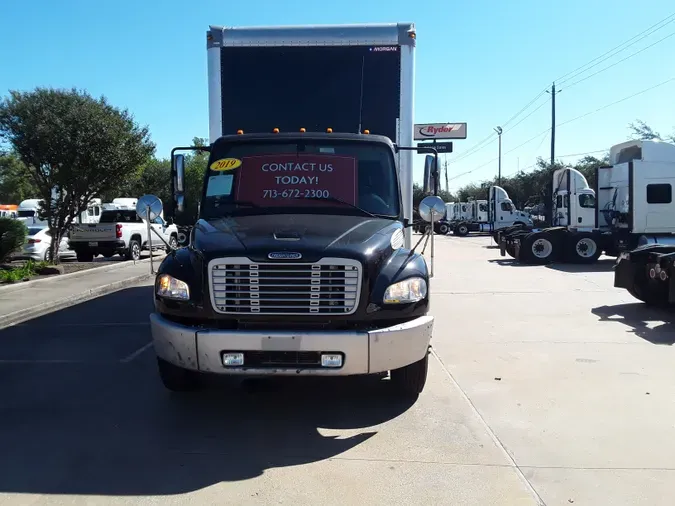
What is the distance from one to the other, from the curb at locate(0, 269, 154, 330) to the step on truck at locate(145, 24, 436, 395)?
4.00 meters

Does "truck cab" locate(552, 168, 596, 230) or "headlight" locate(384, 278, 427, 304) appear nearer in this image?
"headlight" locate(384, 278, 427, 304)

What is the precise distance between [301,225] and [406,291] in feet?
3.58

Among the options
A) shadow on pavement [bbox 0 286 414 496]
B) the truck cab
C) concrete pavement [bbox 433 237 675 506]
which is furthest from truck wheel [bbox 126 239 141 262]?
the truck cab

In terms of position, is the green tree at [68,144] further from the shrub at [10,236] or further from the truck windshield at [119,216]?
the truck windshield at [119,216]

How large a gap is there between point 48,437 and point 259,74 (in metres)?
4.82

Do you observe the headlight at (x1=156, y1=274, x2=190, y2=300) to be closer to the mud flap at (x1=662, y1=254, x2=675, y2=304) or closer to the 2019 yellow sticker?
the 2019 yellow sticker

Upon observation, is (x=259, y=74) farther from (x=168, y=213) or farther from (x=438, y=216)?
(x=438, y=216)

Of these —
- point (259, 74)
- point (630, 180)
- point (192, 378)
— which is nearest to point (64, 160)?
point (259, 74)

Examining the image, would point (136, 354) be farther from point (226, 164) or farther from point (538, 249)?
point (538, 249)

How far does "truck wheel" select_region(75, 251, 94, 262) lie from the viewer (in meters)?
20.7

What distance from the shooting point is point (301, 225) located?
16.9 ft

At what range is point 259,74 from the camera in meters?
7.55

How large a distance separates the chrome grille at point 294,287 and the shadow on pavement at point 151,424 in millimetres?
981

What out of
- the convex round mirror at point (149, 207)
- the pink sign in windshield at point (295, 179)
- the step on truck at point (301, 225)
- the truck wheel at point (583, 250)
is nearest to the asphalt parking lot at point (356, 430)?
the step on truck at point (301, 225)
